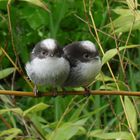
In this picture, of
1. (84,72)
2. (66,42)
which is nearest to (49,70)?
(84,72)

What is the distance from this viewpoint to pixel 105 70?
8.91ft

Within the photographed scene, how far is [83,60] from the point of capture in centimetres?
162

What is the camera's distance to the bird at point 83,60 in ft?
5.23

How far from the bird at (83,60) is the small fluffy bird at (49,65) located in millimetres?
51

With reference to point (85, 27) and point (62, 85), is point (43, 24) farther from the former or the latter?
point (62, 85)

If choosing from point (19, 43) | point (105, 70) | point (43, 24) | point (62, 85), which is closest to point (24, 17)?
point (43, 24)

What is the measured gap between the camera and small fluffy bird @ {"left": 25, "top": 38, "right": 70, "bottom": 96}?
4.90 ft

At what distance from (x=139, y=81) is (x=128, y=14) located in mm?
936

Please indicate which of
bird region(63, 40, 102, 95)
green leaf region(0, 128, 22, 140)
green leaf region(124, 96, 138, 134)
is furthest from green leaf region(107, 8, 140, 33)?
green leaf region(0, 128, 22, 140)

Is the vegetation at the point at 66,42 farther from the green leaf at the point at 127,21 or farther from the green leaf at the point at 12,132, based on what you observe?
the green leaf at the point at 127,21

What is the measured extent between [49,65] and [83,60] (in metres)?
0.14

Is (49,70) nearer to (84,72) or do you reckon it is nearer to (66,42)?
(84,72)

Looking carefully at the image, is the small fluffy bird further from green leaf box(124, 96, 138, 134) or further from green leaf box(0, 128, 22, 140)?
green leaf box(124, 96, 138, 134)

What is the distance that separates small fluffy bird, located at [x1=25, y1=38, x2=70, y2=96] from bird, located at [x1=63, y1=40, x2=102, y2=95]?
51 millimetres
